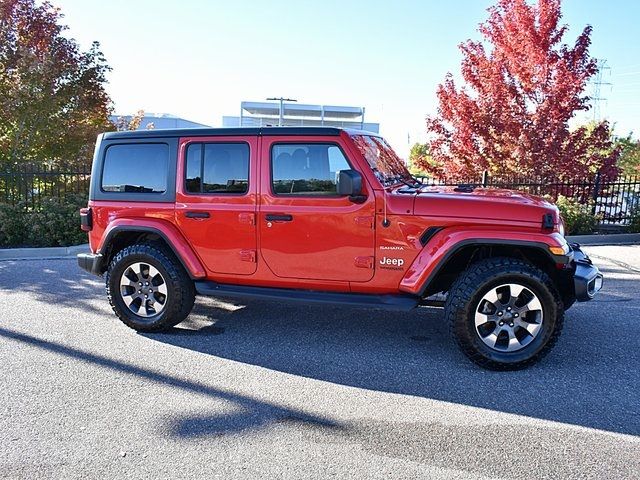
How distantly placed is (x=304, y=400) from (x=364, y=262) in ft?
4.24

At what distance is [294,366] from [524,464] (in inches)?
73.9

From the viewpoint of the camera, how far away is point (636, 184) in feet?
37.1

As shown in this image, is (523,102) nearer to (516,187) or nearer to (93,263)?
(516,187)

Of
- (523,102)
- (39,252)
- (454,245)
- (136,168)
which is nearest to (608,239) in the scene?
(523,102)

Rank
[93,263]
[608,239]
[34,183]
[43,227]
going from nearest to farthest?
[93,263], [43,227], [608,239], [34,183]

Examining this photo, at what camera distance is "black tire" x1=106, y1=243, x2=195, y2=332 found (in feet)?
15.8

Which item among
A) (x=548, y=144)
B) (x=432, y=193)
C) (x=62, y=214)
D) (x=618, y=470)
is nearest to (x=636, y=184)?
(x=548, y=144)

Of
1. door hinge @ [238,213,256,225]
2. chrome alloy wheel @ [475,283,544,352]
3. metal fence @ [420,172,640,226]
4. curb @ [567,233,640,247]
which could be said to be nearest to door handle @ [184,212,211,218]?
door hinge @ [238,213,256,225]

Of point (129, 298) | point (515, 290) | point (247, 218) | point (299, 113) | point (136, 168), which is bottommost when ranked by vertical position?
point (129, 298)

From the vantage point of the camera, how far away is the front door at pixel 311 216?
4285 millimetres

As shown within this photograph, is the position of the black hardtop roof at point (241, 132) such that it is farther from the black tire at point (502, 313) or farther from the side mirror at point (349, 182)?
the black tire at point (502, 313)

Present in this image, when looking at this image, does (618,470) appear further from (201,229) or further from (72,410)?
(201,229)

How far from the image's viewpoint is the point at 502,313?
4.08 metres

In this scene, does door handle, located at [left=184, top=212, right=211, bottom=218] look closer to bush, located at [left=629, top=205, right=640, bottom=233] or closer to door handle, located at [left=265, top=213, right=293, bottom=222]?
door handle, located at [left=265, top=213, right=293, bottom=222]
